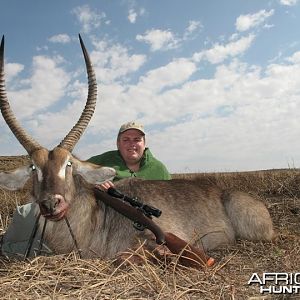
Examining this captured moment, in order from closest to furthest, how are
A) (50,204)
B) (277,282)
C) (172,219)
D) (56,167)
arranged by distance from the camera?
1. (277,282)
2. (50,204)
3. (56,167)
4. (172,219)

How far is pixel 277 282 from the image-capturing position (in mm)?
4199

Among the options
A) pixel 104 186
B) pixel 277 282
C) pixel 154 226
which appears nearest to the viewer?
pixel 277 282

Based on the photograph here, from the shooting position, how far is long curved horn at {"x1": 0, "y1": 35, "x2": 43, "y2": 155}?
226 inches

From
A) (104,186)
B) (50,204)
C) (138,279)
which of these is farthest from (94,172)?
(138,279)

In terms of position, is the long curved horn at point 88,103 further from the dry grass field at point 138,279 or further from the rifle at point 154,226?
the dry grass field at point 138,279

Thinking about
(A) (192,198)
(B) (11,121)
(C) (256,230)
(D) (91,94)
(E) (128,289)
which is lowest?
(E) (128,289)

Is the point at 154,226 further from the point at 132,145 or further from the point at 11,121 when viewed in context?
the point at 132,145

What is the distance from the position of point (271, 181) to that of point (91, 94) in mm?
7312

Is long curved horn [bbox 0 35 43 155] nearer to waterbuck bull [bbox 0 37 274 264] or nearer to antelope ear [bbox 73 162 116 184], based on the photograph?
waterbuck bull [bbox 0 37 274 264]

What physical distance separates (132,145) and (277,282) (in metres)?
4.46

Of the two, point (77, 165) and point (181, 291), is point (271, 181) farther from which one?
point (181, 291)

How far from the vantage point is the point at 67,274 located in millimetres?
4355

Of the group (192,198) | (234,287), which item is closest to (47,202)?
(234,287)

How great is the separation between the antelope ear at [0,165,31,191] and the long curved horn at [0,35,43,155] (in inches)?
10.4
